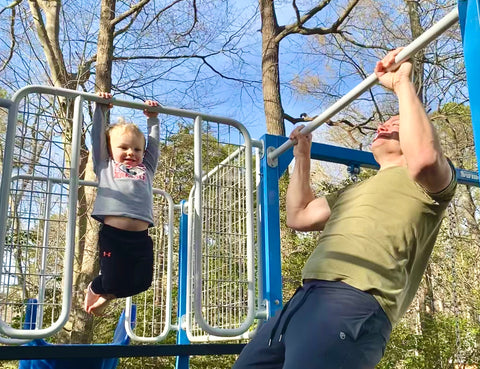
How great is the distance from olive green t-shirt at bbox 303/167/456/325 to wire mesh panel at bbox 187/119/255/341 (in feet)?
2.07

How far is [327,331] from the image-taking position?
128cm

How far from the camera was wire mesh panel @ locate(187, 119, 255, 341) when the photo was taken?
6.78ft

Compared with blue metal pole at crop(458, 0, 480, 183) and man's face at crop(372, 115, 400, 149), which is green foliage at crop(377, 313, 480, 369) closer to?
man's face at crop(372, 115, 400, 149)

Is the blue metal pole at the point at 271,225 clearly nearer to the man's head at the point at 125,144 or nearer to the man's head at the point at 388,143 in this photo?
the man's head at the point at 125,144

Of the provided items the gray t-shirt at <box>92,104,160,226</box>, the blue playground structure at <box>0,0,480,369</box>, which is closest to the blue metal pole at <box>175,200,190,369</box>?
the blue playground structure at <box>0,0,480,369</box>

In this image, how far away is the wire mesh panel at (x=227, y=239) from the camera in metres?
2.07

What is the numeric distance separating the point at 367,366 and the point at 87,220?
4447 mm

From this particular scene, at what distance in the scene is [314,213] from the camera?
6.16 ft

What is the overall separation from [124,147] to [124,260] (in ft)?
1.55

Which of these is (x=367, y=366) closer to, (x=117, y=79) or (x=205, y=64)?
(x=117, y=79)

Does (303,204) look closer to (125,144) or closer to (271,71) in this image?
(125,144)

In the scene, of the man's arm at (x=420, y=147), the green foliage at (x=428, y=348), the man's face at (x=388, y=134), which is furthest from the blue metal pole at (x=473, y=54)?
the green foliage at (x=428, y=348)

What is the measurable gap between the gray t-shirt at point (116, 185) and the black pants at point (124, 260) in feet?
0.28

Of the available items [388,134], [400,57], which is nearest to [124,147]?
[388,134]
